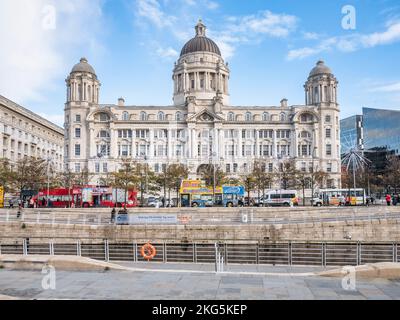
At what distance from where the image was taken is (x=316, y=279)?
1292 cm

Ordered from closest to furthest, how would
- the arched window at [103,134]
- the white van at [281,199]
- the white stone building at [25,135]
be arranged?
the white van at [281,199]
the white stone building at [25,135]
the arched window at [103,134]

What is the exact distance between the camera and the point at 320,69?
98812 millimetres

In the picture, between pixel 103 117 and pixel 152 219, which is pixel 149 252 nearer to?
pixel 152 219

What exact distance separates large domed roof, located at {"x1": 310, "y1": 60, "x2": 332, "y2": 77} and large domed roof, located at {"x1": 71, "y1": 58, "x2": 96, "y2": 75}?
5800 centimetres

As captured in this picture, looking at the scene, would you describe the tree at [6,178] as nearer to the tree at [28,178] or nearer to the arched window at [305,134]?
the tree at [28,178]

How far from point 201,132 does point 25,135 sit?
42654mm

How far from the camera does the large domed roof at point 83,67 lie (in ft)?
307

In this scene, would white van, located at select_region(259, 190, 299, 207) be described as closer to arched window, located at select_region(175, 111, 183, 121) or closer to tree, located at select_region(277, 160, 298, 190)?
tree, located at select_region(277, 160, 298, 190)

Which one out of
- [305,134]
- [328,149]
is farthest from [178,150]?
[328,149]

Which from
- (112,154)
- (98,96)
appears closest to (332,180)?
(112,154)

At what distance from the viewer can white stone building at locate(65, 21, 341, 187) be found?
303 feet

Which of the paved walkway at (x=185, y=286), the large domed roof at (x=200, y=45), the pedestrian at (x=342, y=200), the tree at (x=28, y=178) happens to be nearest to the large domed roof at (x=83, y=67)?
the large domed roof at (x=200, y=45)

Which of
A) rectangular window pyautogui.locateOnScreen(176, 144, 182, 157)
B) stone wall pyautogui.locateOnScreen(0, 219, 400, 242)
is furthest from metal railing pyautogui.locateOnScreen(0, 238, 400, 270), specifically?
rectangular window pyautogui.locateOnScreen(176, 144, 182, 157)
